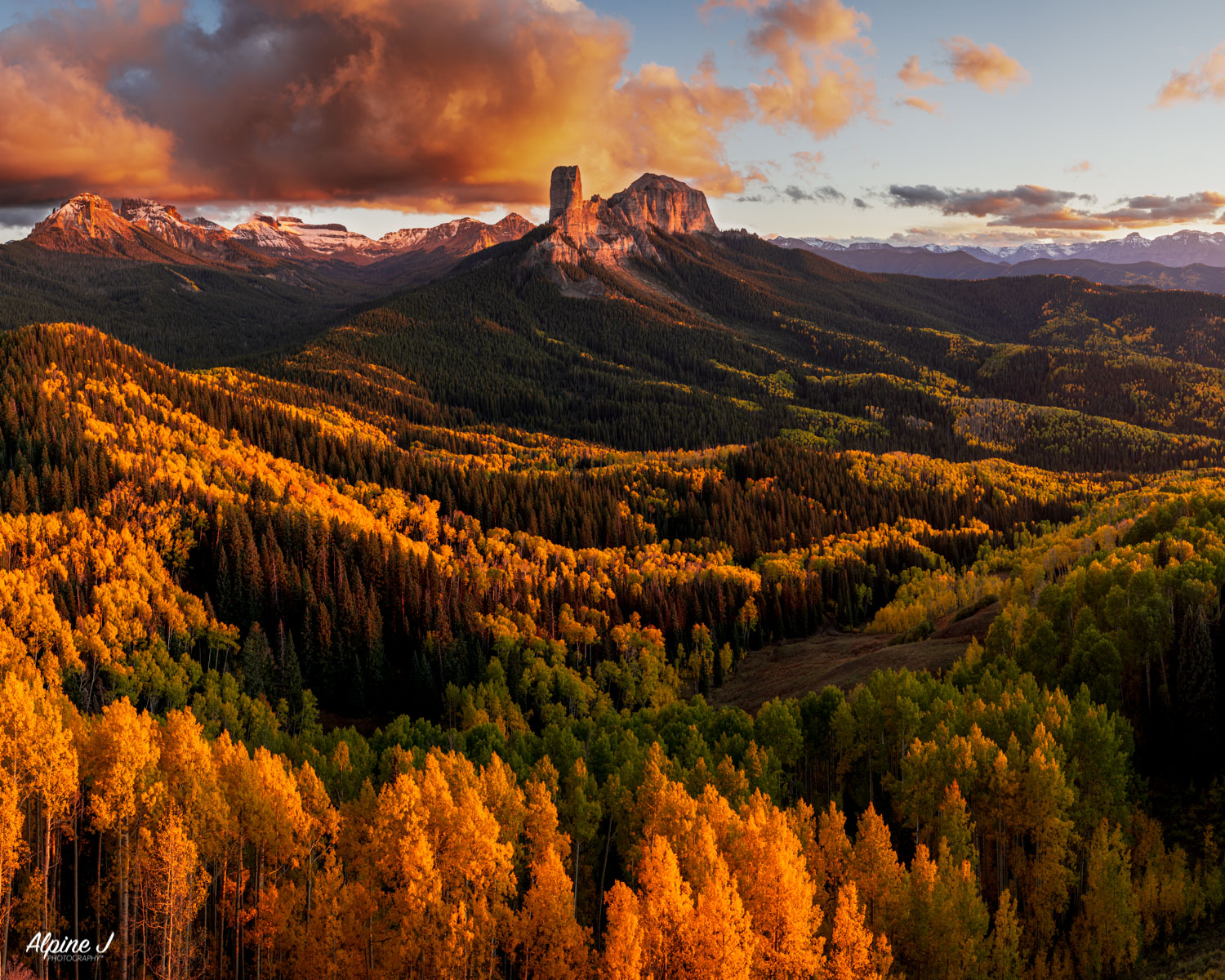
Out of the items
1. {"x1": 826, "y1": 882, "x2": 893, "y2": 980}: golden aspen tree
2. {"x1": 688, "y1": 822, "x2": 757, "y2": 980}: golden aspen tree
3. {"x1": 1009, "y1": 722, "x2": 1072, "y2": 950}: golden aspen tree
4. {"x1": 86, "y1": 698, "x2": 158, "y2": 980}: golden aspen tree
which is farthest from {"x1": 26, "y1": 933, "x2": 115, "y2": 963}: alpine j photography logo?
{"x1": 1009, "y1": 722, "x2": 1072, "y2": 950}: golden aspen tree

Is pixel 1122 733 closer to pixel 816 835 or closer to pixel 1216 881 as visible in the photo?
pixel 1216 881

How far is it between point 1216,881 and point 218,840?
2841 inches

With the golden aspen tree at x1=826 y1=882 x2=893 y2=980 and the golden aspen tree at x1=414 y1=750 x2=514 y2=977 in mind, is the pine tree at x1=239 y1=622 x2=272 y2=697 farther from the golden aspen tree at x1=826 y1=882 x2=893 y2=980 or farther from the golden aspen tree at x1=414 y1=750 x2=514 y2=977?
the golden aspen tree at x1=826 y1=882 x2=893 y2=980

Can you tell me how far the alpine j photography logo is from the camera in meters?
48.7

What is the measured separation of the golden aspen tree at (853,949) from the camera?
47750 mm

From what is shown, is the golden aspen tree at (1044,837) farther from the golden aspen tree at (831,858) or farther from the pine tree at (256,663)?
the pine tree at (256,663)

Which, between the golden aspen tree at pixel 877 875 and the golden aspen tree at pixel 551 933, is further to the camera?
the golden aspen tree at pixel 877 875

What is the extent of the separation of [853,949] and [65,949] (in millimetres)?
49315

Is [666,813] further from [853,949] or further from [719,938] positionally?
[853,949]

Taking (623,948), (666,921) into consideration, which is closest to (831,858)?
(666,921)

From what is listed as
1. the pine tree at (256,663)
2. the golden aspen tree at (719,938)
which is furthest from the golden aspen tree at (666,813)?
the pine tree at (256,663)

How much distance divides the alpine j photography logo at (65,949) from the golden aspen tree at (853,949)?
1734 inches

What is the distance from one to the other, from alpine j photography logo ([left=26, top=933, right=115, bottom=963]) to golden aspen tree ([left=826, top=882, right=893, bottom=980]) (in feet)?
144

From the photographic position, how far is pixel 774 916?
159 ft
